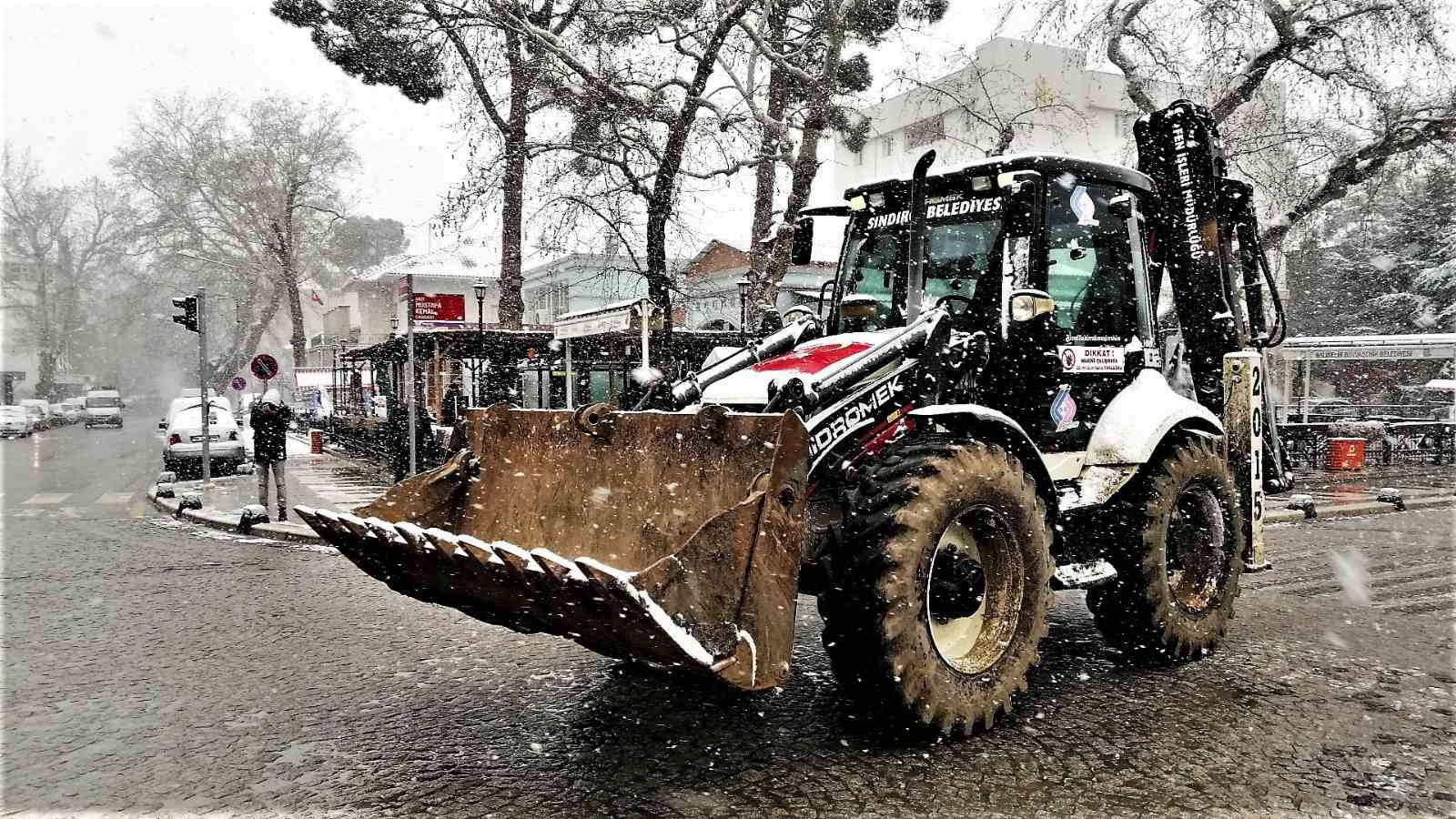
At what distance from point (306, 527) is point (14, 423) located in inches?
1525

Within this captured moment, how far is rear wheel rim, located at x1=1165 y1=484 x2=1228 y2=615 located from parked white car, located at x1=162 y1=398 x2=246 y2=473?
19.8m

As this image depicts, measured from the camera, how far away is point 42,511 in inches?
610

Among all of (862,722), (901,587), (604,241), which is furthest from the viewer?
(604,241)

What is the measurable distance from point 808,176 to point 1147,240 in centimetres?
1076

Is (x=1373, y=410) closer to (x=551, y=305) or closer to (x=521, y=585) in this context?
(x=551, y=305)

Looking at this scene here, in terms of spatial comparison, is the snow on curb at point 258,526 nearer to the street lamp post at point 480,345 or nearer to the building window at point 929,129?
the street lamp post at point 480,345

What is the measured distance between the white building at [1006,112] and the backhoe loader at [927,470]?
815 mm

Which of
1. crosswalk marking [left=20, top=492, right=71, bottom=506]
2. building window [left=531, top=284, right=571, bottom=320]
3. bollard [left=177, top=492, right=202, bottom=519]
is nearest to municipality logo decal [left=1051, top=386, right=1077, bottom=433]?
bollard [left=177, top=492, right=202, bottom=519]

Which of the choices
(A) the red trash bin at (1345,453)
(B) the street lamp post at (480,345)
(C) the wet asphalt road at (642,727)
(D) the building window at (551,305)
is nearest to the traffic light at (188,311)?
(B) the street lamp post at (480,345)

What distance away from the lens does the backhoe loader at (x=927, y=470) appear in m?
3.80

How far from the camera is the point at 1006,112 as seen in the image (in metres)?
24.9

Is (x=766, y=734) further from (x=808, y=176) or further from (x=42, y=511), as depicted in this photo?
(x=42, y=511)

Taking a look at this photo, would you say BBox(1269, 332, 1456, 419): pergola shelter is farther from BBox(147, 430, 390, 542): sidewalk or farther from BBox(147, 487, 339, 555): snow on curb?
BBox(147, 487, 339, 555): snow on curb

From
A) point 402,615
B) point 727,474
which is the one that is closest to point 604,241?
point 402,615
